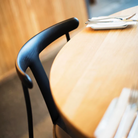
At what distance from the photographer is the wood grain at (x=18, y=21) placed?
1.93 meters

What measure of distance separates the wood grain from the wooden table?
1503 millimetres

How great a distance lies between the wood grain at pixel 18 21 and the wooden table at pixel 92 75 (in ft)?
4.93

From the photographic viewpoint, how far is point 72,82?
18.9 inches

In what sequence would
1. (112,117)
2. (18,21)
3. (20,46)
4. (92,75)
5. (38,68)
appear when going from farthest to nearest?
(20,46) < (18,21) < (38,68) < (92,75) < (112,117)

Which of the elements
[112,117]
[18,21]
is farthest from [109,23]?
[18,21]

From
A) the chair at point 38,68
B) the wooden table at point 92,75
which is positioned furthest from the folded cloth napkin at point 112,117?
the chair at point 38,68

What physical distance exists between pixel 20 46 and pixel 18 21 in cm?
32

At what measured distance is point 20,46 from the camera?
215 cm

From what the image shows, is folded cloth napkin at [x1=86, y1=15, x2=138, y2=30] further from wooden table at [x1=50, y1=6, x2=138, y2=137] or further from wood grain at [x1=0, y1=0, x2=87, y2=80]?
wood grain at [x1=0, y1=0, x2=87, y2=80]

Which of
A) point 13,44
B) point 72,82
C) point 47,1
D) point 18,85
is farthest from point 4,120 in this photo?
point 47,1

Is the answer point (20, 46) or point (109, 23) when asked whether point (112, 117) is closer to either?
point (109, 23)

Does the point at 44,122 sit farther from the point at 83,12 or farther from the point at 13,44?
the point at 83,12

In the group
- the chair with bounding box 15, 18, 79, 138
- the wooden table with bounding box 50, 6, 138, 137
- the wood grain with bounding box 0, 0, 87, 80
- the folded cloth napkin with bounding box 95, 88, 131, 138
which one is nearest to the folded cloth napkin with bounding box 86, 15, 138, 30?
the wooden table with bounding box 50, 6, 138, 137

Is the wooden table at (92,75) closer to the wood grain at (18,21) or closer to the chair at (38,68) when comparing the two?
the chair at (38,68)
